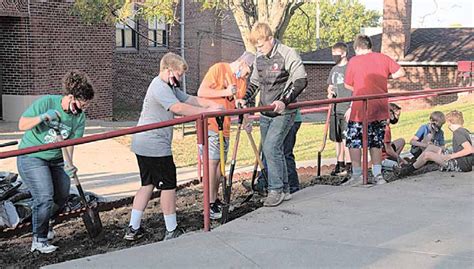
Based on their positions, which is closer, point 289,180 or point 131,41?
point 289,180

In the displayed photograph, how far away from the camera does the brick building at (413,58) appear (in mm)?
28188

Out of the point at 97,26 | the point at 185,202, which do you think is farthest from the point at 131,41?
the point at 185,202

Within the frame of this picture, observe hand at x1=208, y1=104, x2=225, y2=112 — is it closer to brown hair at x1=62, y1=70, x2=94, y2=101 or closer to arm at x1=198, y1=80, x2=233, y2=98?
arm at x1=198, y1=80, x2=233, y2=98

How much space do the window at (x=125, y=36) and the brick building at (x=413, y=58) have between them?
8.12 meters

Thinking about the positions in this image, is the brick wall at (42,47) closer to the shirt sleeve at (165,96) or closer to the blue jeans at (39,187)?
the blue jeans at (39,187)

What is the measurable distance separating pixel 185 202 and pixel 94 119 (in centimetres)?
1490

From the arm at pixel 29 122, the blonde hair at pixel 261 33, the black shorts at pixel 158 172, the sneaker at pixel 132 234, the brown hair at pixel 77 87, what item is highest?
the blonde hair at pixel 261 33

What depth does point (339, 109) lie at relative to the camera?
8898 mm

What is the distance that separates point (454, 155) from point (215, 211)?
3373 mm

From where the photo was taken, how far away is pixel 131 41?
2861 cm

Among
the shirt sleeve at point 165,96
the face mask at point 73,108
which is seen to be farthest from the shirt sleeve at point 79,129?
the shirt sleeve at point 165,96

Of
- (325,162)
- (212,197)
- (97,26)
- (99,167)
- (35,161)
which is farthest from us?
(97,26)

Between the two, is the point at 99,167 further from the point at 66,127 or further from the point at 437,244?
the point at 437,244

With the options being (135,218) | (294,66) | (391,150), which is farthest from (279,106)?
(391,150)
